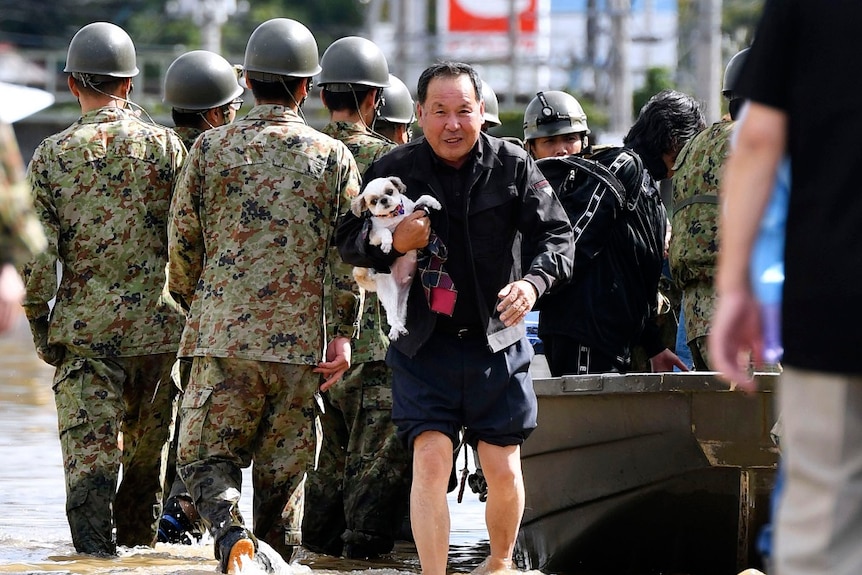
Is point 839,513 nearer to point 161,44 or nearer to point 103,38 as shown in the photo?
point 103,38

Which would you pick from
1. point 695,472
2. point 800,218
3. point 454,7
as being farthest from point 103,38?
point 454,7

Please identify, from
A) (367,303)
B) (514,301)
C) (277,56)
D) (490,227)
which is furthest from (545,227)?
(367,303)

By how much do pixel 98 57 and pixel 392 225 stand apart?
7.31ft

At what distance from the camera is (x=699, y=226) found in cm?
767

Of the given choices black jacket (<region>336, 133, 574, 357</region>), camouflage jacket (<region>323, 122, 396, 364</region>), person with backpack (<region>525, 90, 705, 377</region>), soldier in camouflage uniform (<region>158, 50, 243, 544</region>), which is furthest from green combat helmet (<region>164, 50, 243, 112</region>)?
black jacket (<region>336, 133, 574, 357</region>)

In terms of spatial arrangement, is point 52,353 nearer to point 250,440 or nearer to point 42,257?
point 42,257

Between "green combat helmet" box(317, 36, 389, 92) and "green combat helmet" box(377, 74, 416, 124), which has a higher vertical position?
"green combat helmet" box(317, 36, 389, 92)

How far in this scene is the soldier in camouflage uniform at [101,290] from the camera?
7426 millimetres

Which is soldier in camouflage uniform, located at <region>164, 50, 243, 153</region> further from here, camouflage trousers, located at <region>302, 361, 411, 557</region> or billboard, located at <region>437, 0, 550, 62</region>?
billboard, located at <region>437, 0, 550, 62</region>

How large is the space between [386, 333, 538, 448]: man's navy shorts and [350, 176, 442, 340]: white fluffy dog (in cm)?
16

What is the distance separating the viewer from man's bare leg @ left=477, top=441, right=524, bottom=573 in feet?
Answer: 20.6

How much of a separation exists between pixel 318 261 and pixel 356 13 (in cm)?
5533

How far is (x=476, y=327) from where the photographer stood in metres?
6.28

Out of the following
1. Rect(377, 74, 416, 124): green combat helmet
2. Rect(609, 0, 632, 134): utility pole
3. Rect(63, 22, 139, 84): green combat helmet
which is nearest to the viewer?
Rect(63, 22, 139, 84): green combat helmet
